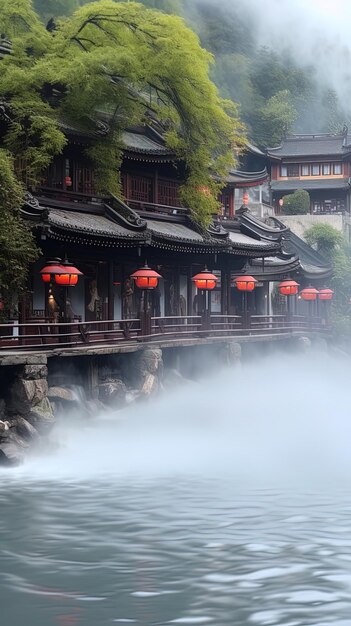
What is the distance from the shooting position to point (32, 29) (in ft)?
111

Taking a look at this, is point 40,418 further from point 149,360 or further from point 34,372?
point 149,360

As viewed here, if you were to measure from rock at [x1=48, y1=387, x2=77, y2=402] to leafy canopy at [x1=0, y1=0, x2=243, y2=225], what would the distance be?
25.4 ft

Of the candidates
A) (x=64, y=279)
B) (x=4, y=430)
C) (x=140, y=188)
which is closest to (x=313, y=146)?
(x=140, y=188)

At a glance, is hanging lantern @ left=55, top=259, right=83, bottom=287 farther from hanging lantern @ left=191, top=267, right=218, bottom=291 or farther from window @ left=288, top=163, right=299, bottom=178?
window @ left=288, top=163, right=299, bottom=178

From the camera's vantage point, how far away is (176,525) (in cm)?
1588

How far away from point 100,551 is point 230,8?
334 feet

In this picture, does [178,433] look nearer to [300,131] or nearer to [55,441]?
[55,441]

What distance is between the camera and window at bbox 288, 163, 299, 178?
237 feet

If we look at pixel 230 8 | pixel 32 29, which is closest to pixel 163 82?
pixel 32 29

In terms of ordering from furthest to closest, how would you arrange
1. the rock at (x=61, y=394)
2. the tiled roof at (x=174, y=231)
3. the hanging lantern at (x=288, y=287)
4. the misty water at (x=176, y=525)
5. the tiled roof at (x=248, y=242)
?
the hanging lantern at (x=288, y=287) < the tiled roof at (x=248, y=242) < the tiled roof at (x=174, y=231) < the rock at (x=61, y=394) < the misty water at (x=176, y=525)

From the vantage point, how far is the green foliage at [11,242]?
23.5 metres

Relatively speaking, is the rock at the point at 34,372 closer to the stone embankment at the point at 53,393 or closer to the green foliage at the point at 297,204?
the stone embankment at the point at 53,393

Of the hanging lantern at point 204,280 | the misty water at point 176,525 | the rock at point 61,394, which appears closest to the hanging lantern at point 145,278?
the misty water at point 176,525

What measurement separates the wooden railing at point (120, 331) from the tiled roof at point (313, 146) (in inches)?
1126
